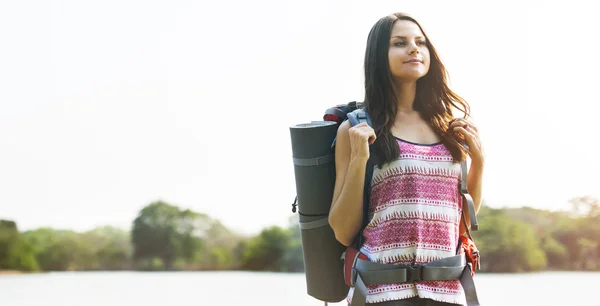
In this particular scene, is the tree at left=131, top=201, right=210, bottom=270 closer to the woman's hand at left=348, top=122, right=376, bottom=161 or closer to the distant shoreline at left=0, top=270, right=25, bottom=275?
the distant shoreline at left=0, top=270, right=25, bottom=275

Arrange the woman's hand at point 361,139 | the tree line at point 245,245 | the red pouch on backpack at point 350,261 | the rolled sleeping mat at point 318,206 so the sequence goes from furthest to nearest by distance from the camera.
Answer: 1. the tree line at point 245,245
2. the rolled sleeping mat at point 318,206
3. the red pouch on backpack at point 350,261
4. the woman's hand at point 361,139

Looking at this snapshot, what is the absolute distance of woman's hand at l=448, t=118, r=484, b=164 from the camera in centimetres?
260

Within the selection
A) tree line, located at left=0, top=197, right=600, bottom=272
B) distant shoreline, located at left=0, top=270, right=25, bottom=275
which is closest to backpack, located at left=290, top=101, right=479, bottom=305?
tree line, located at left=0, top=197, right=600, bottom=272

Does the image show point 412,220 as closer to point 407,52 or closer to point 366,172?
point 366,172

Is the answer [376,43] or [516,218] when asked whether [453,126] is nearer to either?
[376,43]

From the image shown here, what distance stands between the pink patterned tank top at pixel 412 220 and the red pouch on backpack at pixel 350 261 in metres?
0.03

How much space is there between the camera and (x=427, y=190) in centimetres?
249

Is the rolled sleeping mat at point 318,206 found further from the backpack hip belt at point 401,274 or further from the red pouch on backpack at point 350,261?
the backpack hip belt at point 401,274

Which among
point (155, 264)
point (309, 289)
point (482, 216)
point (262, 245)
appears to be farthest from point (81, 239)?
point (309, 289)

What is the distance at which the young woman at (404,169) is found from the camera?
2438 mm

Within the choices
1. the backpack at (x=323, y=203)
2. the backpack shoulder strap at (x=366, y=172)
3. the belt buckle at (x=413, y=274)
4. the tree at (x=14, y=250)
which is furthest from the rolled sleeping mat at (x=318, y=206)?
the tree at (x=14, y=250)

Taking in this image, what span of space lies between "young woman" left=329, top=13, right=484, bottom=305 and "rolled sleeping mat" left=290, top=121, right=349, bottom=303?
89 mm

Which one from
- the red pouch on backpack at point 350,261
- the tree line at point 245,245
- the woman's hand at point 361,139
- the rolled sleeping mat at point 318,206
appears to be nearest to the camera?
the woman's hand at point 361,139

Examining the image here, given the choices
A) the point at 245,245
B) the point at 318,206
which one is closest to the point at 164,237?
the point at 245,245
